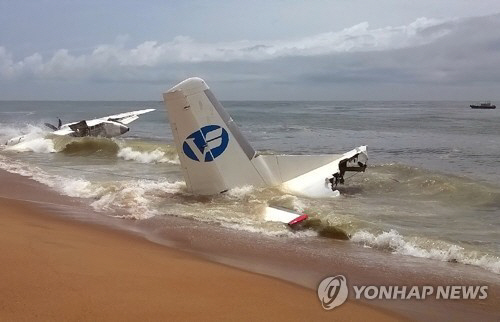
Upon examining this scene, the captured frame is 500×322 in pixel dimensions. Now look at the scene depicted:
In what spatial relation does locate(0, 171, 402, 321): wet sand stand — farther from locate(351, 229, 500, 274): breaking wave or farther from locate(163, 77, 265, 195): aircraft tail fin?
locate(163, 77, 265, 195): aircraft tail fin

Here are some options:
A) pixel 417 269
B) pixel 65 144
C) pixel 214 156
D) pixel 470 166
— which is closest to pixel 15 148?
pixel 65 144

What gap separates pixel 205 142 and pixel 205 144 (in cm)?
4

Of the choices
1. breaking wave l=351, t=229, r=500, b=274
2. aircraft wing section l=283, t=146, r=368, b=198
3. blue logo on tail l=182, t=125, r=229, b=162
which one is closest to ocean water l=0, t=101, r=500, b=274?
breaking wave l=351, t=229, r=500, b=274

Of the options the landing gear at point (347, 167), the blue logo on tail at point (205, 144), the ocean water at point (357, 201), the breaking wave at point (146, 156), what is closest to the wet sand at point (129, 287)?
the ocean water at point (357, 201)

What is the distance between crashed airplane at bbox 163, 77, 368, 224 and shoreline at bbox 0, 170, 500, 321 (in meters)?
1.72

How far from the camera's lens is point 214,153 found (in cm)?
884

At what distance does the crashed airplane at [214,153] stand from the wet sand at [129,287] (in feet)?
12.3

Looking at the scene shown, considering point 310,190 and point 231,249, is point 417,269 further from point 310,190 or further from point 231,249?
point 310,190

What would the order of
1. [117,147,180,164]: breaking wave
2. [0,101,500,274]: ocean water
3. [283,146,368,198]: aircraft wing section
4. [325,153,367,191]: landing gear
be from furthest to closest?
1. [117,147,180,164]: breaking wave
2. [325,153,367,191]: landing gear
3. [283,146,368,198]: aircraft wing section
4. [0,101,500,274]: ocean water

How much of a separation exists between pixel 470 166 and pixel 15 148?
19816 millimetres

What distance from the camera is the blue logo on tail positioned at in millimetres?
8805

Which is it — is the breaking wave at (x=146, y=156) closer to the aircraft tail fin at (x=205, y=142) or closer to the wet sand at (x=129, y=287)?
the aircraft tail fin at (x=205, y=142)

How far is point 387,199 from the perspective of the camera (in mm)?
10938

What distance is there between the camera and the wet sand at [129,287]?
123 inches
